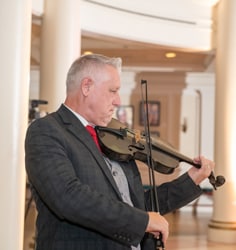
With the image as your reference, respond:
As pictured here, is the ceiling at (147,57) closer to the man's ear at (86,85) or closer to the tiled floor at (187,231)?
the tiled floor at (187,231)

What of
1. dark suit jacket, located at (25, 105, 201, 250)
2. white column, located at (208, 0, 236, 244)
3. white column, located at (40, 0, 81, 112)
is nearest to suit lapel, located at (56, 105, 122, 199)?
dark suit jacket, located at (25, 105, 201, 250)

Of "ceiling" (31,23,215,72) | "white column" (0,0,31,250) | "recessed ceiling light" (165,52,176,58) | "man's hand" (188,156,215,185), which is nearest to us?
"man's hand" (188,156,215,185)

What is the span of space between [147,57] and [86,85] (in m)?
8.27

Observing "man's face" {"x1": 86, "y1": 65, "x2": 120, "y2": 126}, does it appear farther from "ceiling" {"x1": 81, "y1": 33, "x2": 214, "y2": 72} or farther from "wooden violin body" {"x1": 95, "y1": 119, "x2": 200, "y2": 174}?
"ceiling" {"x1": 81, "y1": 33, "x2": 214, "y2": 72}

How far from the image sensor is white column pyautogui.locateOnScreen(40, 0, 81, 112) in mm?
5582

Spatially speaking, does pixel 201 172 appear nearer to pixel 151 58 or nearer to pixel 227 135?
pixel 227 135

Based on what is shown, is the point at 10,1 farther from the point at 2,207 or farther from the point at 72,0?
the point at 72,0

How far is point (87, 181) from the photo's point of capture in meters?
1.73

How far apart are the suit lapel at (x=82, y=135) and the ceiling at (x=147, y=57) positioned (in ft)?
21.7

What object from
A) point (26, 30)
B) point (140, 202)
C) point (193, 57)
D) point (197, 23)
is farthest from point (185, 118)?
point (140, 202)

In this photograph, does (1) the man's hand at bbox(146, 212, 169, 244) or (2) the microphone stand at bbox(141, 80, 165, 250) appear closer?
(1) the man's hand at bbox(146, 212, 169, 244)

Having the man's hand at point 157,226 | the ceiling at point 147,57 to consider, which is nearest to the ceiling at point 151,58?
the ceiling at point 147,57

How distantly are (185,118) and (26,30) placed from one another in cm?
755

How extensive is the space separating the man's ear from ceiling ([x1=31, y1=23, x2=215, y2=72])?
6595 mm
